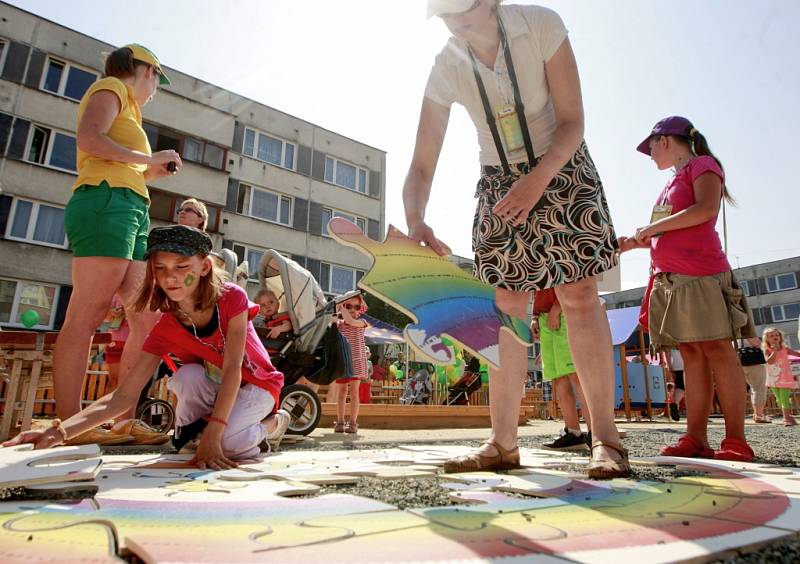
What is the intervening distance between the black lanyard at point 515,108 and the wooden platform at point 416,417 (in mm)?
5106

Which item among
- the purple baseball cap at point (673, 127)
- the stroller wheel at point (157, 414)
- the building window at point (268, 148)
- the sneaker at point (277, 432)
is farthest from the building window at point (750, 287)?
the sneaker at point (277, 432)

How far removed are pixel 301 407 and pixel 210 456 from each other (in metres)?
2.69

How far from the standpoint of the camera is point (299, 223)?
22.8 meters

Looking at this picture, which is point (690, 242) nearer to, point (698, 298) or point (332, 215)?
point (698, 298)

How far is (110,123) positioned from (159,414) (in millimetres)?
3235

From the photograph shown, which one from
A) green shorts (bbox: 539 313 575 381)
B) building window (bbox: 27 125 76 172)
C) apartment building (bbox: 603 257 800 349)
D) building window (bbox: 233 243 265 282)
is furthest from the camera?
apartment building (bbox: 603 257 800 349)

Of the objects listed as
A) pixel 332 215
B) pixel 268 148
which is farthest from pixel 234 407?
pixel 332 215

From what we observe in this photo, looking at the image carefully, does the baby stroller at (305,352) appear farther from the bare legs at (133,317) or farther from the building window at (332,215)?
the building window at (332,215)

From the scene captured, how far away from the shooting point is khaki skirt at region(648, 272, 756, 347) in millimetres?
2912


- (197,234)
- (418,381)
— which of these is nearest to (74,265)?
(197,234)

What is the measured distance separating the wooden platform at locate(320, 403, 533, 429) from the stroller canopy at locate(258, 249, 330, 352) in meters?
1.94

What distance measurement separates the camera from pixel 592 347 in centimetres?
213

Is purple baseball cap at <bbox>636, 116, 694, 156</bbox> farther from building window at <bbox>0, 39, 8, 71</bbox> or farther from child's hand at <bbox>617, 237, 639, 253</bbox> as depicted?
building window at <bbox>0, 39, 8, 71</bbox>

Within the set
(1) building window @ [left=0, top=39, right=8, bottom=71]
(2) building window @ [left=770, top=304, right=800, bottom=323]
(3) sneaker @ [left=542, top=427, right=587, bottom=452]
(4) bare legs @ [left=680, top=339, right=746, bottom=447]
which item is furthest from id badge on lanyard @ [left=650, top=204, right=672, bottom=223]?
(2) building window @ [left=770, top=304, right=800, bottom=323]
